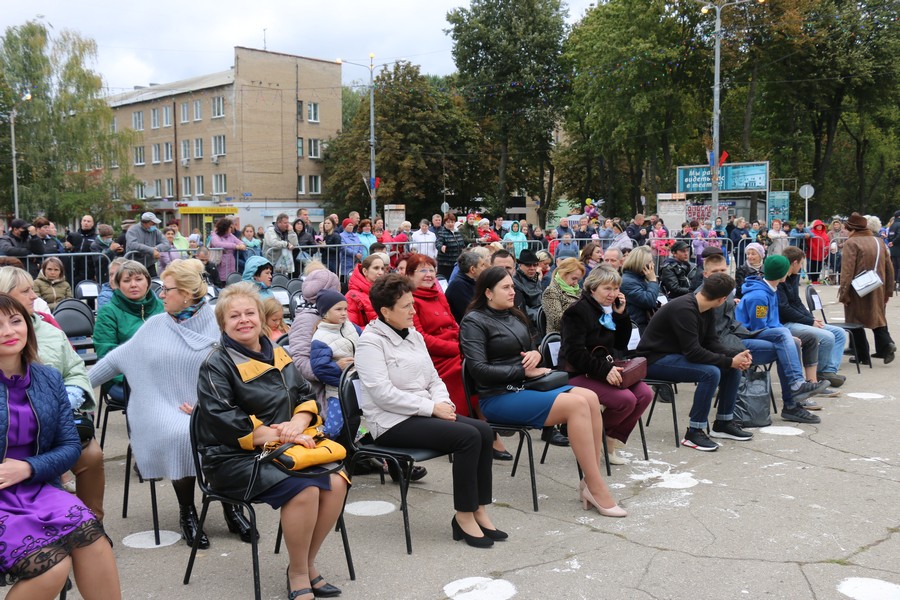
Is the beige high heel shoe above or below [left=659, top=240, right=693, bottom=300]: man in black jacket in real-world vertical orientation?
below

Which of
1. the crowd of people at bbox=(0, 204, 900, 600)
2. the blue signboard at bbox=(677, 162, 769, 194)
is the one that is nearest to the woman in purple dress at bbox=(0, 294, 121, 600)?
the crowd of people at bbox=(0, 204, 900, 600)

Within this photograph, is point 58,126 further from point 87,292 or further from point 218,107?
point 87,292

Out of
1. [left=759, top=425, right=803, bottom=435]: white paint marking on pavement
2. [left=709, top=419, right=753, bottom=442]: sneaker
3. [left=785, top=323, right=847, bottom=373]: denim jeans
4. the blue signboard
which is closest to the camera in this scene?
[left=709, top=419, right=753, bottom=442]: sneaker

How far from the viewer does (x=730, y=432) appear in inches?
254

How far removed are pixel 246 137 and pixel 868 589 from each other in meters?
53.6

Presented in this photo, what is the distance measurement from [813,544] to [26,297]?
14.3ft

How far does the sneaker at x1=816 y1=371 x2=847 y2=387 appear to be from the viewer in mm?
8377

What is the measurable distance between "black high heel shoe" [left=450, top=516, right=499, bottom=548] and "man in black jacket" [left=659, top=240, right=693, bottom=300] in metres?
5.78

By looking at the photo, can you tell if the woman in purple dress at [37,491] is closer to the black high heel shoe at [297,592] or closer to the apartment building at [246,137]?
the black high heel shoe at [297,592]

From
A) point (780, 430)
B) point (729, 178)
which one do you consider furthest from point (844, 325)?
point (729, 178)

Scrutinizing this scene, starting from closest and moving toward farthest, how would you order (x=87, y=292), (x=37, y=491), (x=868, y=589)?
1. (x=37, y=491)
2. (x=868, y=589)
3. (x=87, y=292)

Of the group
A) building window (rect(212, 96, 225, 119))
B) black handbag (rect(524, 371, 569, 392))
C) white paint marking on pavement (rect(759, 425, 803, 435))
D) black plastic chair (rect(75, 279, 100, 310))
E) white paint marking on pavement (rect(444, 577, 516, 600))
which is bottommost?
white paint marking on pavement (rect(759, 425, 803, 435))

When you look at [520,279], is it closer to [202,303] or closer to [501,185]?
[202,303]

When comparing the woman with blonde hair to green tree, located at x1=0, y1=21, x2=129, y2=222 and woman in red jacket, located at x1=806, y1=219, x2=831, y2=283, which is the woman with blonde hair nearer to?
woman in red jacket, located at x1=806, y1=219, x2=831, y2=283
